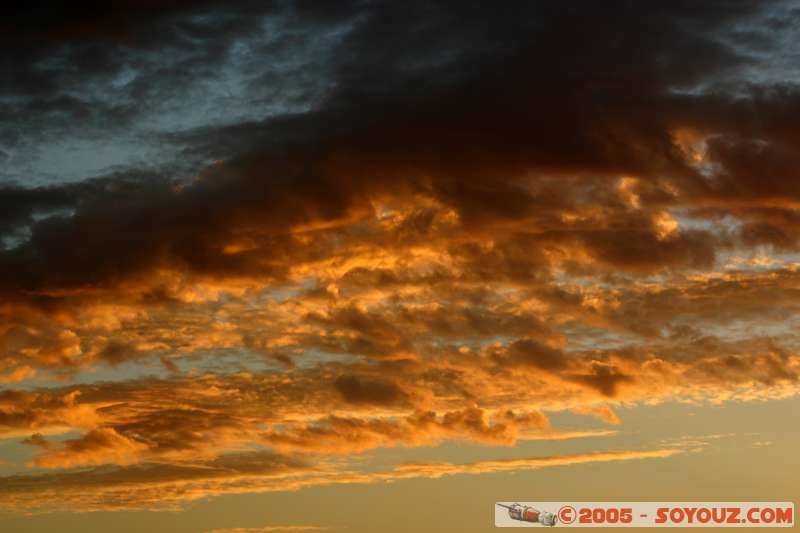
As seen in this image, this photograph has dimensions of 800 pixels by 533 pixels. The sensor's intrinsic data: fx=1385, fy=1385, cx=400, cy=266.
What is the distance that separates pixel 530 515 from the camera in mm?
132000

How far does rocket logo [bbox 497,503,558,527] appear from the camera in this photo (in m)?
129

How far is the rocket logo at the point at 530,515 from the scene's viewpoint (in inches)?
5064

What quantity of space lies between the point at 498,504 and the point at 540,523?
4.60 m

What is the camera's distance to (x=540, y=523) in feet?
420

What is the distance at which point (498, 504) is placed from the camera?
12675 centimetres
